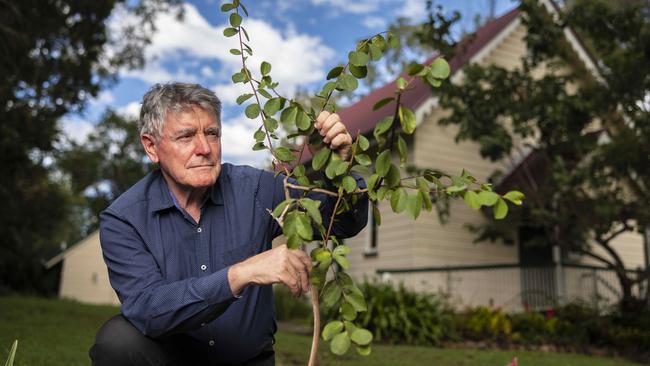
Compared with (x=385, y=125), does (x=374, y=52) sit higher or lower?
higher

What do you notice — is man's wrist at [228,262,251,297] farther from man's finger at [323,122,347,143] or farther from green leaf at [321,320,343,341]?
man's finger at [323,122,347,143]

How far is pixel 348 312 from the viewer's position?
5.14 feet

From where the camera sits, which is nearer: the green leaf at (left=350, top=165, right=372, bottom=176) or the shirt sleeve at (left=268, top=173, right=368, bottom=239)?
the green leaf at (left=350, top=165, right=372, bottom=176)

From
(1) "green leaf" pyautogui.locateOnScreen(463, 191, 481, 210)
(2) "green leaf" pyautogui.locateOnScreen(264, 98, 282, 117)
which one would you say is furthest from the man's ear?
(1) "green leaf" pyautogui.locateOnScreen(463, 191, 481, 210)

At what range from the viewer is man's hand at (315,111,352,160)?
1987 mm

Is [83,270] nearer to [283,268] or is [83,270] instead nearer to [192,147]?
[192,147]

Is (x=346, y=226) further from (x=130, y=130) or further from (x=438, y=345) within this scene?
(x=130, y=130)

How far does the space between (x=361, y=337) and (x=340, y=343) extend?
0.18ft

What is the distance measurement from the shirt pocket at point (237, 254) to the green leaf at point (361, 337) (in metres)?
1.08

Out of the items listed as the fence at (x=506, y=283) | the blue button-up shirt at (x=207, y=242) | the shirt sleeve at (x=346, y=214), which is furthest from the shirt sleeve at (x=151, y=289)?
the fence at (x=506, y=283)

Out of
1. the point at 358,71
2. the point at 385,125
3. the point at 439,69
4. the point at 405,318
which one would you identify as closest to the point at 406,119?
the point at 385,125

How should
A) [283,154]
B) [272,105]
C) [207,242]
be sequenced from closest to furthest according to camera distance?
[272,105] → [283,154] → [207,242]

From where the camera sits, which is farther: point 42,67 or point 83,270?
point 83,270

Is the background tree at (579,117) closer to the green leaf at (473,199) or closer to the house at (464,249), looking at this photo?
the house at (464,249)
